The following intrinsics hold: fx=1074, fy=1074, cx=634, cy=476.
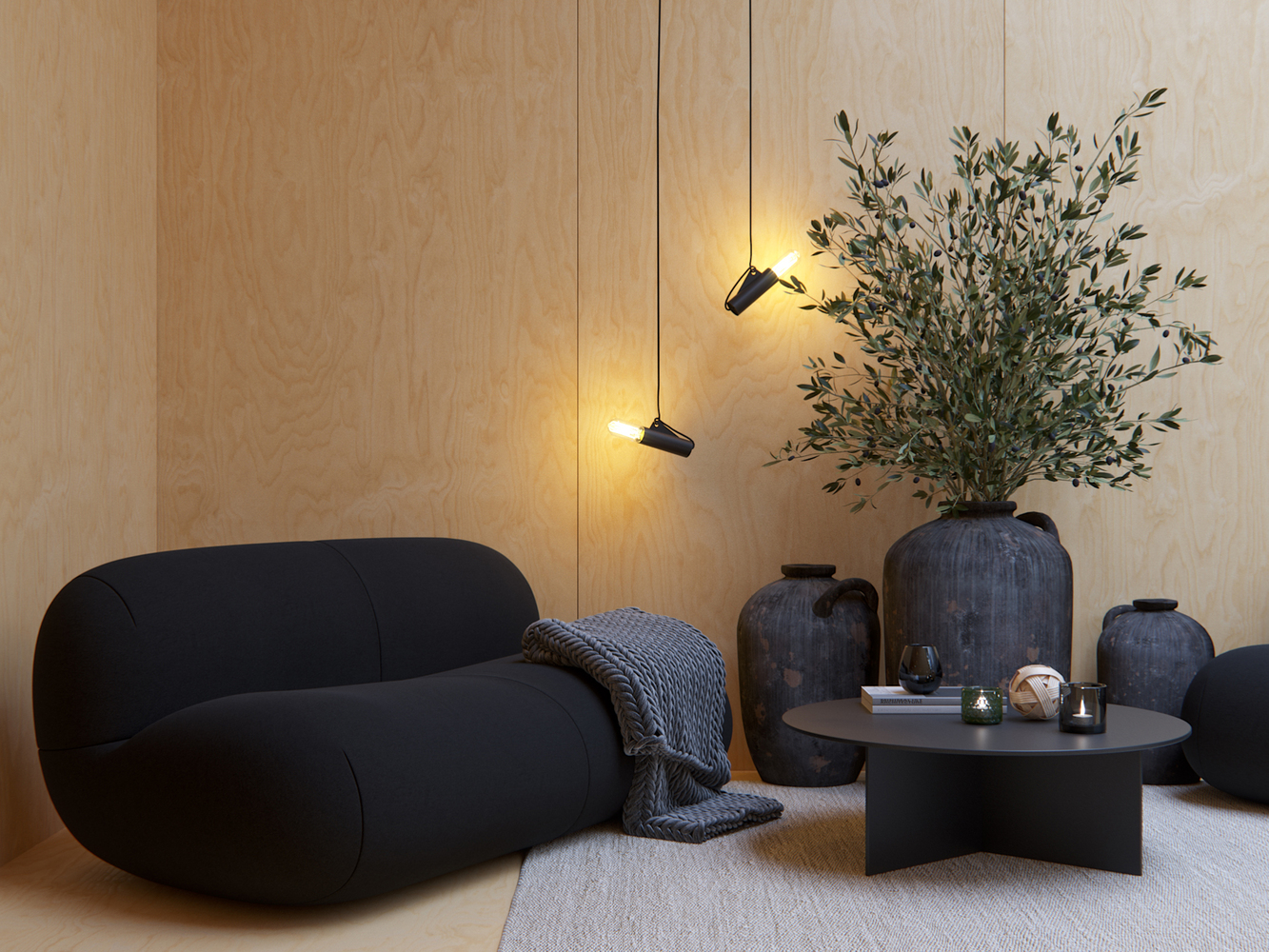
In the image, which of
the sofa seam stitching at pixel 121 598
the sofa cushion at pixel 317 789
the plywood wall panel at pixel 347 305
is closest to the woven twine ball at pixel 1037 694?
the sofa cushion at pixel 317 789

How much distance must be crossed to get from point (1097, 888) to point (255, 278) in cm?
280

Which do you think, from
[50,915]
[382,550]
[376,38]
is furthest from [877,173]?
[50,915]

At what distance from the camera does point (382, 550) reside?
2826 mm

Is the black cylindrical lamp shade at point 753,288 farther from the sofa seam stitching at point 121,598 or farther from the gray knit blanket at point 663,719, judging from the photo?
the sofa seam stitching at point 121,598

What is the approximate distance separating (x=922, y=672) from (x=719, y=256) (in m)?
1.53

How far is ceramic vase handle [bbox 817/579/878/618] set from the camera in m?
2.97

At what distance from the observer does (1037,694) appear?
225 cm

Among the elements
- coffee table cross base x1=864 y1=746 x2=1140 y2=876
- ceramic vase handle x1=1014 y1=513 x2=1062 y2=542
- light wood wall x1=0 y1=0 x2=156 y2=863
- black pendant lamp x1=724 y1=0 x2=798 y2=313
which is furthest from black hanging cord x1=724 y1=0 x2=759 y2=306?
light wood wall x1=0 y1=0 x2=156 y2=863

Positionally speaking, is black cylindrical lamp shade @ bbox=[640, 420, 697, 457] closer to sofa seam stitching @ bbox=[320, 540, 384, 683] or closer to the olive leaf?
the olive leaf

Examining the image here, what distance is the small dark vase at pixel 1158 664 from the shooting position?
116 inches

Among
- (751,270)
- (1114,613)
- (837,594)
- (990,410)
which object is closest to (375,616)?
(837,594)

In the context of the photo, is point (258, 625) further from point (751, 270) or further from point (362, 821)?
point (751, 270)

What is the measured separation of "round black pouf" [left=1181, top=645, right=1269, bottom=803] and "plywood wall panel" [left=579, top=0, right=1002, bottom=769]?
922 millimetres

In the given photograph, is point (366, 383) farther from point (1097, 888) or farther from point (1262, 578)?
point (1262, 578)
